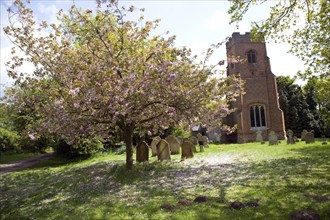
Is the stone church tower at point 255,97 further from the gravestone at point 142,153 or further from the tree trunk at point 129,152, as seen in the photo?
the tree trunk at point 129,152

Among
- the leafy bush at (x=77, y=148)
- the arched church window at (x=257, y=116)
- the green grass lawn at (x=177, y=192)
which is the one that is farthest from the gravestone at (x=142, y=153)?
the arched church window at (x=257, y=116)

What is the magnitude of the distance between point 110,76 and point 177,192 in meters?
5.22

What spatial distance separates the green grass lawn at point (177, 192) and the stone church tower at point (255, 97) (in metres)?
22.9

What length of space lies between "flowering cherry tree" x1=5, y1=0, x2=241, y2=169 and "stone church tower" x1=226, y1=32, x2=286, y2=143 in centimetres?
2378

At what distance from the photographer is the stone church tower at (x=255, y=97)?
36.3m

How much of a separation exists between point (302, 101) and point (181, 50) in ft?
135

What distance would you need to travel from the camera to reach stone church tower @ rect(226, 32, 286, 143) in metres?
36.3

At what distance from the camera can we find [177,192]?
386 inches

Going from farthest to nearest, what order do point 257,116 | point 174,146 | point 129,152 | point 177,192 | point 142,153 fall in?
point 257,116, point 174,146, point 142,153, point 129,152, point 177,192

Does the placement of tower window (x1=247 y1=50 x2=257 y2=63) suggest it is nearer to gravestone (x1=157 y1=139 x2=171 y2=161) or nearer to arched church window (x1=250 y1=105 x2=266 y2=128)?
arched church window (x1=250 y1=105 x2=266 y2=128)

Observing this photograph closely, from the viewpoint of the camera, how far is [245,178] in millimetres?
10867

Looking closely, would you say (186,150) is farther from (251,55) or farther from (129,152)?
(251,55)

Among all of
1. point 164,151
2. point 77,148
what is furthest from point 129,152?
point 77,148

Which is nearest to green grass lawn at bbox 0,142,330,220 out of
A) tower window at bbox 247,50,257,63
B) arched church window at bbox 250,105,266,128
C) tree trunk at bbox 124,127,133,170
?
tree trunk at bbox 124,127,133,170
